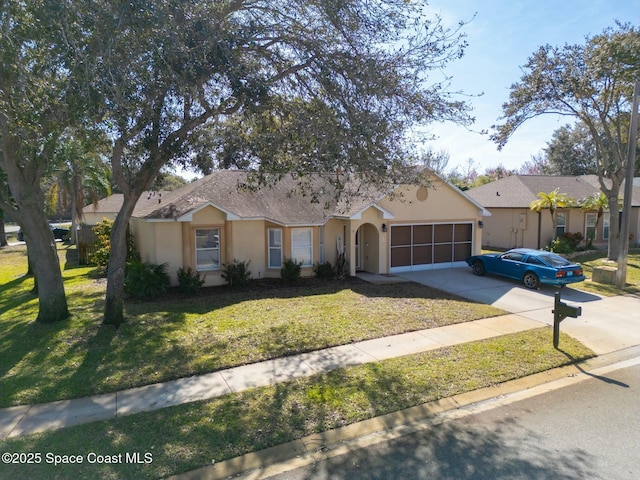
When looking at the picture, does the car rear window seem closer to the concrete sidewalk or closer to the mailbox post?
the concrete sidewalk

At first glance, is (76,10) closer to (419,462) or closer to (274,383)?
(274,383)

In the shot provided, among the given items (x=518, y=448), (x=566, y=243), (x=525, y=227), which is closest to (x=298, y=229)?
(x=518, y=448)

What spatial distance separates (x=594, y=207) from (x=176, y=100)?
77.7 feet

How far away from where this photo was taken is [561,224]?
24.4 m

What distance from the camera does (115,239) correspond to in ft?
32.3

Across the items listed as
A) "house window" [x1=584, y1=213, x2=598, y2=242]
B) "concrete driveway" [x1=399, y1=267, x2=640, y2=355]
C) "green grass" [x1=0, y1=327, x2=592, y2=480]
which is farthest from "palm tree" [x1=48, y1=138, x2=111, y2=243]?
"house window" [x1=584, y1=213, x2=598, y2=242]

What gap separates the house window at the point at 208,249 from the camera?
1552 cm

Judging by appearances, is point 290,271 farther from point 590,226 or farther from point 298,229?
point 590,226

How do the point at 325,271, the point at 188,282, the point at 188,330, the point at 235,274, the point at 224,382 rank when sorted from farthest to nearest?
the point at 325,271 → the point at 235,274 → the point at 188,282 → the point at 188,330 → the point at 224,382

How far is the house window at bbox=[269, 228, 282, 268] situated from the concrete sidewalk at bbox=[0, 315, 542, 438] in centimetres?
836

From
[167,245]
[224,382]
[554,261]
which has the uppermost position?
[167,245]

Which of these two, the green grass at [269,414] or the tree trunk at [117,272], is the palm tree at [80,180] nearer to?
the tree trunk at [117,272]

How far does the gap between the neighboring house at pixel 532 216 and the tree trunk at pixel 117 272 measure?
2216 cm

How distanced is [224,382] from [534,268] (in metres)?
12.4
